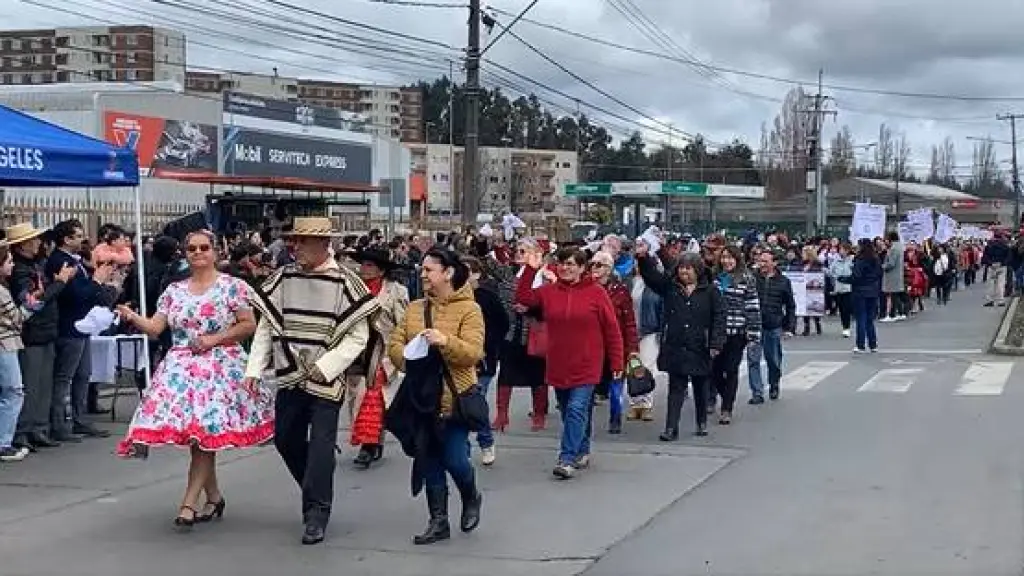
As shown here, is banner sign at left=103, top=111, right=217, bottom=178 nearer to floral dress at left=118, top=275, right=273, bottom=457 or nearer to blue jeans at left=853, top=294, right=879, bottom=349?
blue jeans at left=853, top=294, right=879, bottom=349

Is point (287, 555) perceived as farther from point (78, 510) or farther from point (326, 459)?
point (78, 510)

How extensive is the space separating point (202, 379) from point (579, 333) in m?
3.08

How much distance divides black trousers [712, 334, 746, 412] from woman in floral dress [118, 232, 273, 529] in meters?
6.00

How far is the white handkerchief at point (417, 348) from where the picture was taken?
23.9ft

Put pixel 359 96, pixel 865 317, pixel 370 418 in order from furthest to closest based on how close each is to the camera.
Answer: pixel 359 96
pixel 865 317
pixel 370 418

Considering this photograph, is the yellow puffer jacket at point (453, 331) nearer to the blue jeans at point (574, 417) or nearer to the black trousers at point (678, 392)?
the blue jeans at point (574, 417)

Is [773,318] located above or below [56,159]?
below

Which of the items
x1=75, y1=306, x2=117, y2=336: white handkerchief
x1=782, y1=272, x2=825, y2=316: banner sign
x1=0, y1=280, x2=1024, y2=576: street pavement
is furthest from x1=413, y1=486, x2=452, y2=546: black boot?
x1=782, y1=272, x2=825, y2=316: banner sign

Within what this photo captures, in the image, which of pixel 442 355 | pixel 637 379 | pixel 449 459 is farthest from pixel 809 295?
pixel 442 355

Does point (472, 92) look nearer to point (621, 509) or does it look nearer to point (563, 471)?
point (563, 471)

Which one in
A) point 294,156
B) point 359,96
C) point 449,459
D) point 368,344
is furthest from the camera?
point 359,96

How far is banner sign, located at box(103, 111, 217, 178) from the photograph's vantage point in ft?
135

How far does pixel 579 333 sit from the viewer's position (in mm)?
9750

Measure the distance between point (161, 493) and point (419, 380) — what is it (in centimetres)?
267
